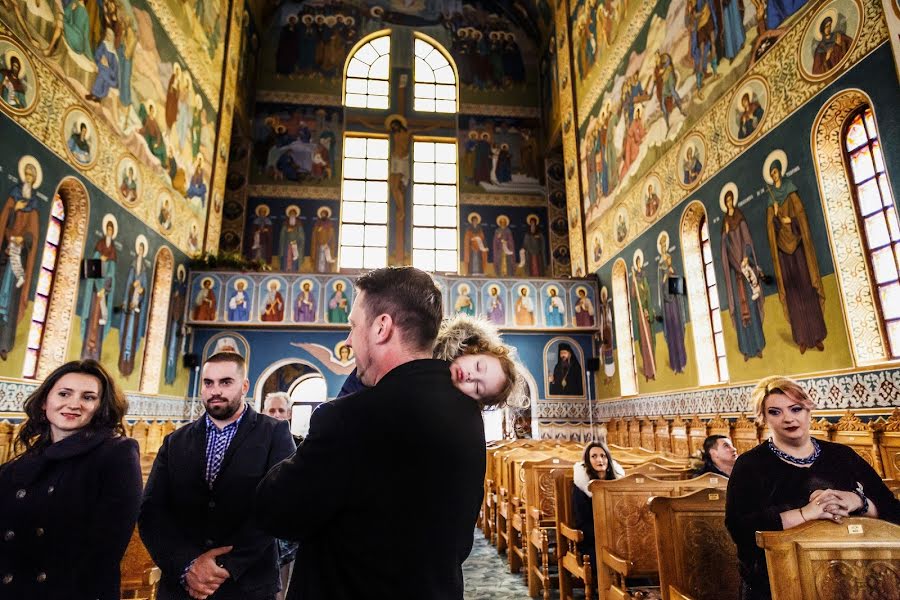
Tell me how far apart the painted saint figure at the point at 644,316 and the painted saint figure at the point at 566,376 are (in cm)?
276

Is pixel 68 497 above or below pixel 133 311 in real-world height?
below

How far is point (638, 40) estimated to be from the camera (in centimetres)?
1166

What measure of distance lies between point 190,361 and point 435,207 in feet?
29.7

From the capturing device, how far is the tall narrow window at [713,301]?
884 cm

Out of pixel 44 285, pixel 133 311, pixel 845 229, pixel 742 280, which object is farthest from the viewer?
pixel 133 311

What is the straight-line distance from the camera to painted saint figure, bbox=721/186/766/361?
7488mm

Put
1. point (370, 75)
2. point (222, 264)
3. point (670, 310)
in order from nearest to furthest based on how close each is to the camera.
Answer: point (670, 310) → point (222, 264) → point (370, 75)

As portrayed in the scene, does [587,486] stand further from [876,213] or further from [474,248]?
[474,248]

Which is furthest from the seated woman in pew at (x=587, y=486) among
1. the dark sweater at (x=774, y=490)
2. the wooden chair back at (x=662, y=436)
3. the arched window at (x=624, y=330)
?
the arched window at (x=624, y=330)

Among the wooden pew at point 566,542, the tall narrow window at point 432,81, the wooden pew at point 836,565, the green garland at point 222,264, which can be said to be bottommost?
the wooden pew at point 566,542

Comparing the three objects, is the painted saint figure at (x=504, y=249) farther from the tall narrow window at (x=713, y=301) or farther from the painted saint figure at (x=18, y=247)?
the painted saint figure at (x=18, y=247)

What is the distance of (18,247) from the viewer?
700 cm

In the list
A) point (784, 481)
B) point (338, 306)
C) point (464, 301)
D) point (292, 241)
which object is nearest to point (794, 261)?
point (784, 481)

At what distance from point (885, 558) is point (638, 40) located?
40.0ft
